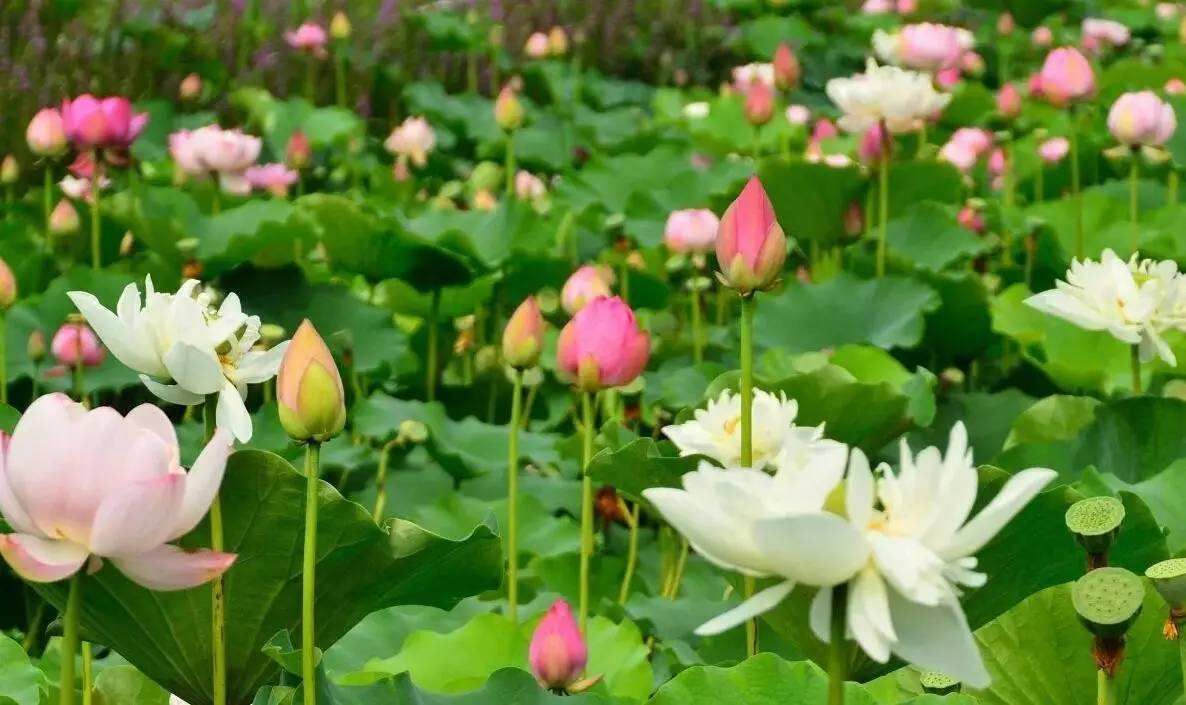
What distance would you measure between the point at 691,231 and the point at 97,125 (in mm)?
836

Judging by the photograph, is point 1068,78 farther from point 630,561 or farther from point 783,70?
point 630,561

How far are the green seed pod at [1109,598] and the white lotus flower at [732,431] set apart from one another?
404mm

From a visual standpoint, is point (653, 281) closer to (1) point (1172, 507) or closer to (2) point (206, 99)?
(1) point (1172, 507)

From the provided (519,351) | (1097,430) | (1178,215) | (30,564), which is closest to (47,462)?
(30,564)

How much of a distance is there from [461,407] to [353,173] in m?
1.31

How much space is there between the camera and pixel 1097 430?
1.68 m

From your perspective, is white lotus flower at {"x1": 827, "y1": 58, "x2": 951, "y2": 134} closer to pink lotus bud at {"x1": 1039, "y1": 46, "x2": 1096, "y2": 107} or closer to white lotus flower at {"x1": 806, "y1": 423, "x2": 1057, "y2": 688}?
pink lotus bud at {"x1": 1039, "y1": 46, "x2": 1096, "y2": 107}

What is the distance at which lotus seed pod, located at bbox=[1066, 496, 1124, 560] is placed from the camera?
2.98 ft

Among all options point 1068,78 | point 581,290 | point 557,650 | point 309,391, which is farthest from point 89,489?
point 1068,78


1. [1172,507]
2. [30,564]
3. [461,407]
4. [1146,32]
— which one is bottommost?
[1146,32]

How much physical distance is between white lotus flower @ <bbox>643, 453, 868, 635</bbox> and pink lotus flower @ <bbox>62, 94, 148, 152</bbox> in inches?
72.9

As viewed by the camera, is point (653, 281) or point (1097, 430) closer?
point (1097, 430)

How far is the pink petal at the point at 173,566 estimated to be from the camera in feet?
2.73

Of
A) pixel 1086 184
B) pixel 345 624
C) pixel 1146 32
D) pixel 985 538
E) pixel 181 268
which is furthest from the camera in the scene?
pixel 1146 32
